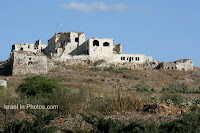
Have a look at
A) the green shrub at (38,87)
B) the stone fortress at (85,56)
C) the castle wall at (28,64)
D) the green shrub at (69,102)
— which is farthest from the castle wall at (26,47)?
the green shrub at (69,102)

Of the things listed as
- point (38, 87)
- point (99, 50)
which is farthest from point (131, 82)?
point (38, 87)

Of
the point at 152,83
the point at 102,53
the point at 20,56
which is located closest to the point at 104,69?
the point at 102,53

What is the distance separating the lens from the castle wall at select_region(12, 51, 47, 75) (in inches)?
1689

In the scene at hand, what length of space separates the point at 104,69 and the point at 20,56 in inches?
446

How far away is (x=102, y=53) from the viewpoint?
49312mm

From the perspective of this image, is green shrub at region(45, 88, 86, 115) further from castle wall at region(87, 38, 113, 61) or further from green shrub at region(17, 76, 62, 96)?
castle wall at region(87, 38, 113, 61)

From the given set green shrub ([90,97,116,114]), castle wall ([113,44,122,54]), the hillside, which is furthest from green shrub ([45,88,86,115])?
castle wall ([113,44,122,54])

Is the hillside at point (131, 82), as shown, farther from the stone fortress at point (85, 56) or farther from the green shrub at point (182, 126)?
the green shrub at point (182, 126)

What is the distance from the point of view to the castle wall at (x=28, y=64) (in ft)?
141

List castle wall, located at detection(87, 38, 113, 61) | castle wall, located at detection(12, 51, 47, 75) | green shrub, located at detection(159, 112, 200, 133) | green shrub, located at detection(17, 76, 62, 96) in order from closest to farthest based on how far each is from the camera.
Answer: green shrub, located at detection(159, 112, 200, 133) < green shrub, located at detection(17, 76, 62, 96) < castle wall, located at detection(12, 51, 47, 75) < castle wall, located at detection(87, 38, 113, 61)

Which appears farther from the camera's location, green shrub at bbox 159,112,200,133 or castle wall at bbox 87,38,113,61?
castle wall at bbox 87,38,113,61

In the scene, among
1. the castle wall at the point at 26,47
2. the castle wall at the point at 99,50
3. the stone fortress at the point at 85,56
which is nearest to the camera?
the stone fortress at the point at 85,56

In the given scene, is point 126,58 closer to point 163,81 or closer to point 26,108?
point 163,81

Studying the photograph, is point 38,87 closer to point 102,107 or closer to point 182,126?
point 102,107
